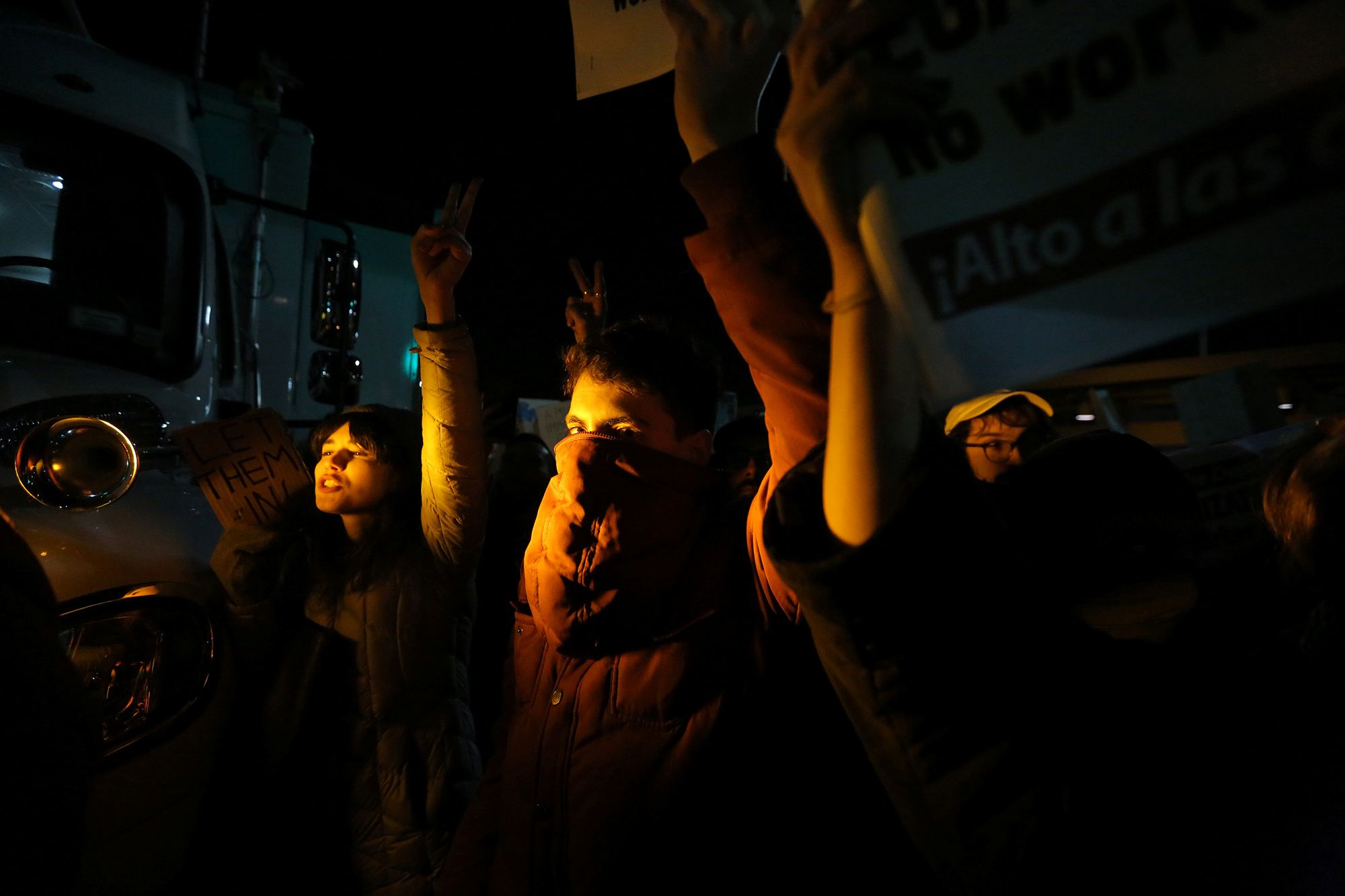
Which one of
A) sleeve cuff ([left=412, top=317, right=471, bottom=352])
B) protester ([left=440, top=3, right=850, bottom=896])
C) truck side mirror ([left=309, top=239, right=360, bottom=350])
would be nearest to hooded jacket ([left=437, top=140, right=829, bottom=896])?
protester ([left=440, top=3, right=850, bottom=896])

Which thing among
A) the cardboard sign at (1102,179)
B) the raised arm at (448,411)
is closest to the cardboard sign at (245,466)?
the raised arm at (448,411)

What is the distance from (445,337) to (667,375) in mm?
795

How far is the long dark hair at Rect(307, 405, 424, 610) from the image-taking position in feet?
7.11

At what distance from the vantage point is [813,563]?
2.43ft

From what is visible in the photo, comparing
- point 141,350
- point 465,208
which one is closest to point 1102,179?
point 465,208

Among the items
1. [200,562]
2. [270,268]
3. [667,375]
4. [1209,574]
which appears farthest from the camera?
[270,268]

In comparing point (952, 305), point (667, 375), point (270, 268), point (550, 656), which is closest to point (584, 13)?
point (667, 375)

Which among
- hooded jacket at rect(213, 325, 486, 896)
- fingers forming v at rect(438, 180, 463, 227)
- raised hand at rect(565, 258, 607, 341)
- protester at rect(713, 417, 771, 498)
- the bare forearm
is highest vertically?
fingers forming v at rect(438, 180, 463, 227)

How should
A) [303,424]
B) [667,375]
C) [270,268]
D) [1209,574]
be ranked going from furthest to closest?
[270,268] < [303,424] < [1209,574] < [667,375]

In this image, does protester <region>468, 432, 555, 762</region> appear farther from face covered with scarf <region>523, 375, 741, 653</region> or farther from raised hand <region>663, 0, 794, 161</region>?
raised hand <region>663, 0, 794, 161</region>

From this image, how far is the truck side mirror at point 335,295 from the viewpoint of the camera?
3.43 m

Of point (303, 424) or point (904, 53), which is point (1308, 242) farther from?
point (303, 424)

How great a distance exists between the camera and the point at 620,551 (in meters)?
1.31

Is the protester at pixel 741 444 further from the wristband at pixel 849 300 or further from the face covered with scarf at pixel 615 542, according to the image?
the wristband at pixel 849 300
